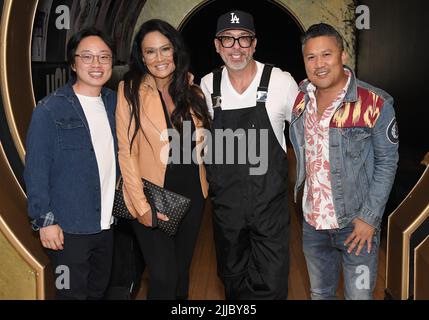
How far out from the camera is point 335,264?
3.16 meters

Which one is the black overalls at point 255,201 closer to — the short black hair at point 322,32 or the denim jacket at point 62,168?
the short black hair at point 322,32

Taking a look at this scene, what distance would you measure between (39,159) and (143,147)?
589 mm

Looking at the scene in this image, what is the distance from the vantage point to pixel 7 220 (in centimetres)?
346

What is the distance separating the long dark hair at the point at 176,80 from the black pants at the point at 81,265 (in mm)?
753

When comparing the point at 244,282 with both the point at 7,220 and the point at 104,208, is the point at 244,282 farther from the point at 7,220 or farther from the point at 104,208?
the point at 7,220

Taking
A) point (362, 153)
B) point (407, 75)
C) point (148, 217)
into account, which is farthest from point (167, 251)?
point (407, 75)

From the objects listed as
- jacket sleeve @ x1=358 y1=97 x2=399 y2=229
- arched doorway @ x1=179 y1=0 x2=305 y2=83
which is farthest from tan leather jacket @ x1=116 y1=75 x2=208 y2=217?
arched doorway @ x1=179 y1=0 x2=305 y2=83

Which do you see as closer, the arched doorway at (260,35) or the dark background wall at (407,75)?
the dark background wall at (407,75)

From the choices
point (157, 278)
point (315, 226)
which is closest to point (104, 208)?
point (157, 278)

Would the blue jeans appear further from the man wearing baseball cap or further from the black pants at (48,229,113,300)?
the black pants at (48,229,113,300)

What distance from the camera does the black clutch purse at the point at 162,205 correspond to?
3.17 m

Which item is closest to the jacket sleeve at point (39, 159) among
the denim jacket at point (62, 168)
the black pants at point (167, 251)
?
the denim jacket at point (62, 168)

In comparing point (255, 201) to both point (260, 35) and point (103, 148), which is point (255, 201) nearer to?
point (103, 148)

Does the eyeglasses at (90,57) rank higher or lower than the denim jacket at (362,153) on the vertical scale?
higher
